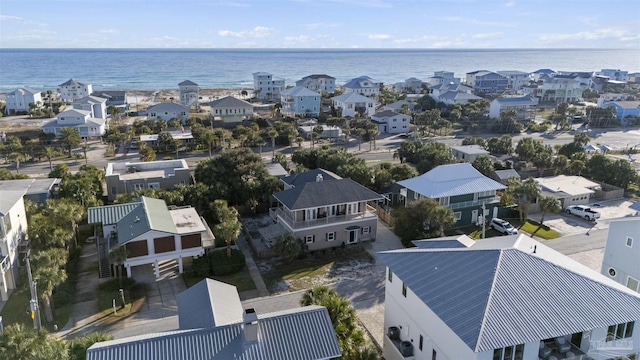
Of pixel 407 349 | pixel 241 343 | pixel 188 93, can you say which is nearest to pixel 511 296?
pixel 407 349

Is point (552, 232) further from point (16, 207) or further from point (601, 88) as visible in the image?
point (601, 88)

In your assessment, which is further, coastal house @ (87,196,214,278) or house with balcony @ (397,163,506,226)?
house with balcony @ (397,163,506,226)

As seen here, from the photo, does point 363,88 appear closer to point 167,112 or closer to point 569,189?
point 167,112

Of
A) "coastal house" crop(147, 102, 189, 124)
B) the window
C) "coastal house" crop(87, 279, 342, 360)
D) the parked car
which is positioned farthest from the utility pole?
"coastal house" crop(147, 102, 189, 124)

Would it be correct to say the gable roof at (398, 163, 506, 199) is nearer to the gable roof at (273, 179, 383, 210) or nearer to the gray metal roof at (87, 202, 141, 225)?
the gable roof at (273, 179, 383, 210)

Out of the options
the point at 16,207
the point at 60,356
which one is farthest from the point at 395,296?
the point at 16,207

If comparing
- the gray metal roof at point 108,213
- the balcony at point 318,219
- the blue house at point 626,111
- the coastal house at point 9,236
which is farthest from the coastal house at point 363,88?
the coastal house at point 9,236
